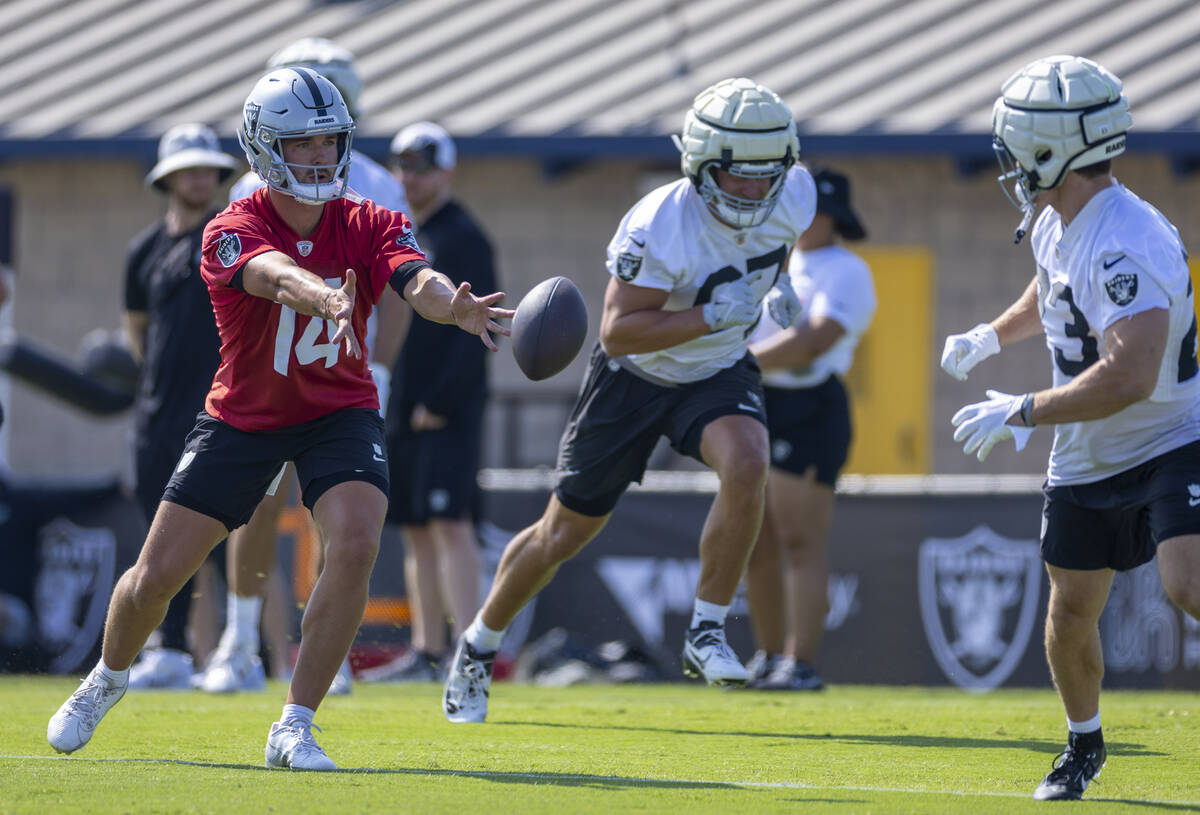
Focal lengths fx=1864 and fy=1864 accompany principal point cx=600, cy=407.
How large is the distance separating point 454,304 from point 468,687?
7.13 feet

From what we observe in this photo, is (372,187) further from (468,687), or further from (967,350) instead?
(967,350)

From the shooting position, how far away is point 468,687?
695cm

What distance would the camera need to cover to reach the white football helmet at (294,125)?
560cm

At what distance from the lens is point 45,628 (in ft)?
35.7

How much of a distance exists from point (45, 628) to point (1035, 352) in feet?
23.3

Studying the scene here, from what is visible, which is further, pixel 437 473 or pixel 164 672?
pixel 437 473

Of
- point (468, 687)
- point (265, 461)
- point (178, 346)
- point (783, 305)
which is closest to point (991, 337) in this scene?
point (783, 305)

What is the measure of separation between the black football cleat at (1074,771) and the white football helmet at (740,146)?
2.24m

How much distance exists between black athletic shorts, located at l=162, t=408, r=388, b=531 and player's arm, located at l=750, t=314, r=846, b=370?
131 inches

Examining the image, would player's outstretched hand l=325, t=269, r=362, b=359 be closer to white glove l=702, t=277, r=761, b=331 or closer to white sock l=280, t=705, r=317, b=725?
white sock l=280, t=705, r=317, b=725

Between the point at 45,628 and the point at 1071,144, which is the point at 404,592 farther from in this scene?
the point at 1071,144

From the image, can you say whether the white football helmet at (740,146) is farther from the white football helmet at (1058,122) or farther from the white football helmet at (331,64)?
the white football helmet at (331,64)

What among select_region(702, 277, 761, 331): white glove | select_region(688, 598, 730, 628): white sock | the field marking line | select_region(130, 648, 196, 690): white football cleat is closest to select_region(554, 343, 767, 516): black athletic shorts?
select_region(702, 277, 761, 331): white glove

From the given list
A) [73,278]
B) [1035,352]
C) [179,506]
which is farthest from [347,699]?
[73,278]
